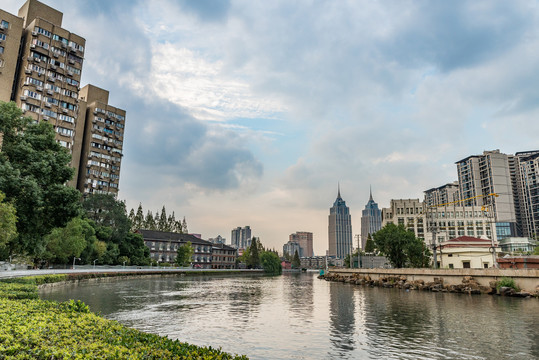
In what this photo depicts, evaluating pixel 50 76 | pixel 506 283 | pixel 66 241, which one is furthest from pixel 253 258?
pixel 506 283

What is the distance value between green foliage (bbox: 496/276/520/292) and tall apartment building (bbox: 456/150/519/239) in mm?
122771

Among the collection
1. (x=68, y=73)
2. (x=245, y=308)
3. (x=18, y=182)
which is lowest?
(x=245, y=308)

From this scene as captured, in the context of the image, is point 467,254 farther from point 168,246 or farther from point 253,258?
point 253,258

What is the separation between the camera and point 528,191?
602ft

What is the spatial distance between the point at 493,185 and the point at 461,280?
146m

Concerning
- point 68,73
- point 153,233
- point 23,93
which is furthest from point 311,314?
point 153,233

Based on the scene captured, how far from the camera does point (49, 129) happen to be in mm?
36875

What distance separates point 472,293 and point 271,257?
5039 inches

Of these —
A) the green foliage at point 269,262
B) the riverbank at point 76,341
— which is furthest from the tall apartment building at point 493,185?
the riverbank at point 76,341

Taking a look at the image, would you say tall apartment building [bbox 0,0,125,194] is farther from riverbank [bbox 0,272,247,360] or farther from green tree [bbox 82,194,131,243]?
riverbank [bbox 0,272,247,360]

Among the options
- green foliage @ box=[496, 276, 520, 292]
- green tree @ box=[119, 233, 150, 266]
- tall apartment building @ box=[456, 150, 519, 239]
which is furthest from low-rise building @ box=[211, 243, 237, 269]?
green foliage @ box=[496, 276, 520, 292]

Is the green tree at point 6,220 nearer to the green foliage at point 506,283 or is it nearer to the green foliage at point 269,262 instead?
the green foliage at point 506,283

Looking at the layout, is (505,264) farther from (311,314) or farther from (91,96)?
A: (91,96)

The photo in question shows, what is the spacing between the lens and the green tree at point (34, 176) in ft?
107
